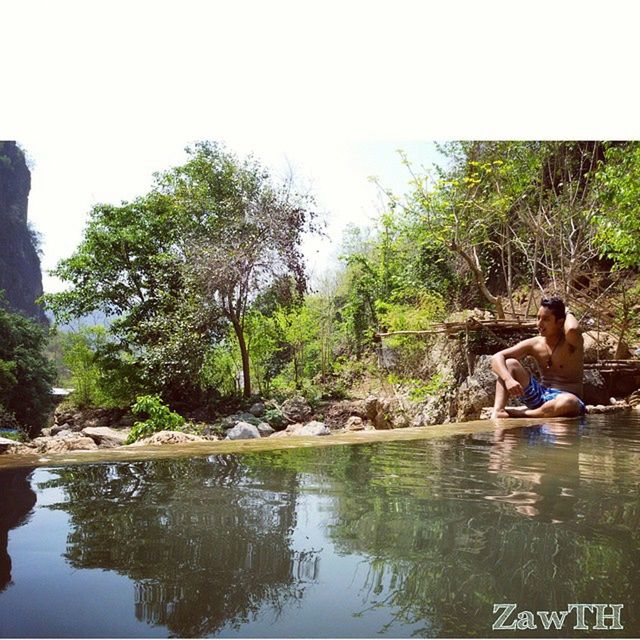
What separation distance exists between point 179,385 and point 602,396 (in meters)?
3.67

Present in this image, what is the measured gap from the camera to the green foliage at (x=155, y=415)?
17.0 feet

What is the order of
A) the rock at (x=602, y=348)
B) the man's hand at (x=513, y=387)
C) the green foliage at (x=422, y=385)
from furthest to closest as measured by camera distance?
1. the green foliage at (x=422, y=385)
2. the rock at (x=602, y=348)
3. the man's hand at (x=513, y=387)

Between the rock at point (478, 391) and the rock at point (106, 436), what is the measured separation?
2.92m

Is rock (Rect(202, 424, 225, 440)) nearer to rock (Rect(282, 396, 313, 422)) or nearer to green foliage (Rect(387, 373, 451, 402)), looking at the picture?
rock (Rect(282, 396, 313, 422))

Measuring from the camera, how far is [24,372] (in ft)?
19.1

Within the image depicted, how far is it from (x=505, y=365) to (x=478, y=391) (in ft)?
7.06

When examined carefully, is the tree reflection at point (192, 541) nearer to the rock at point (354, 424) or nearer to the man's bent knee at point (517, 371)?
the man's bent knee at point (517, 371)

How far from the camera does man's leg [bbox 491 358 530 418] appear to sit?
326 cm

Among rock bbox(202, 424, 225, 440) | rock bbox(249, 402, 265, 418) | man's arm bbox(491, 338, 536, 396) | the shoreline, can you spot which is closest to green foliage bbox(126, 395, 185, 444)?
rock bbox(202, 424, 225, 440)

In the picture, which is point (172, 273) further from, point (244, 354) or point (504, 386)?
point (504, 386)

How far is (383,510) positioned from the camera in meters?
1.38

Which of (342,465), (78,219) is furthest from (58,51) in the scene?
(342,465)

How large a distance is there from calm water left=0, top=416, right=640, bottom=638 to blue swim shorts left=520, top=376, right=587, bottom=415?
1.60 meters

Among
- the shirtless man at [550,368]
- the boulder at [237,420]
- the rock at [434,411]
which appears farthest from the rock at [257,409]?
the shirtless man at [550,368]
